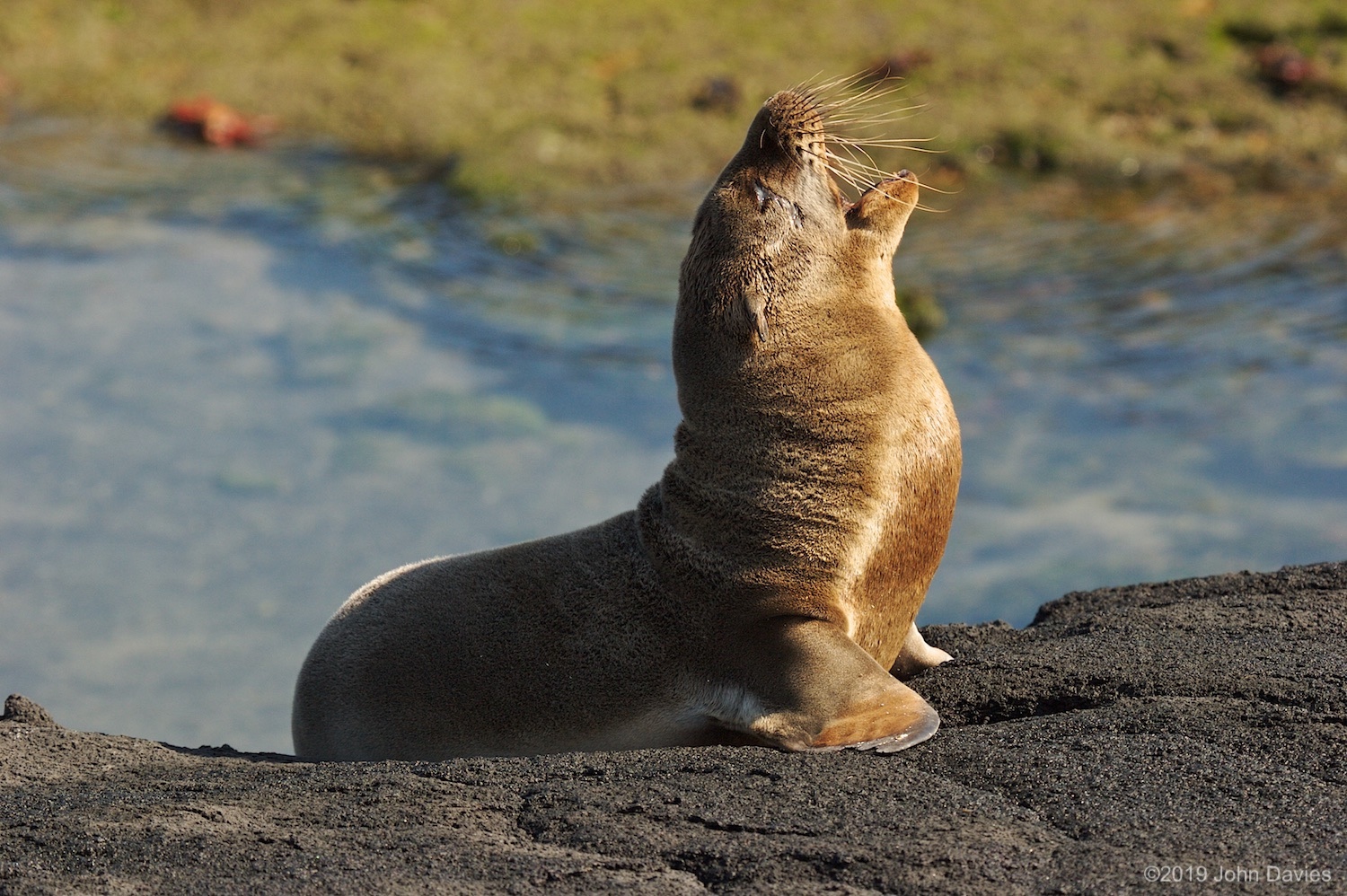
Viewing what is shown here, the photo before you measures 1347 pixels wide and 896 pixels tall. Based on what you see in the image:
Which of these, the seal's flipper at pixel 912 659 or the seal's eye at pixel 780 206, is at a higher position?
the seal's eye at pixel 780 206

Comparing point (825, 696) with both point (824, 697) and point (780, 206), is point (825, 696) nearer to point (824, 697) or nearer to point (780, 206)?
point (824, 697)

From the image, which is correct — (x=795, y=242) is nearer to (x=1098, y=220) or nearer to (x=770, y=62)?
(x=1098, y=220)

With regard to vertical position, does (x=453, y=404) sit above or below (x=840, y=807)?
above

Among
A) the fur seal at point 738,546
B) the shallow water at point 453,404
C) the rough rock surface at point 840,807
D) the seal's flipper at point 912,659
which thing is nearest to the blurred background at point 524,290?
the shallow water at point 453,404

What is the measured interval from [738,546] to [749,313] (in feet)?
2.27

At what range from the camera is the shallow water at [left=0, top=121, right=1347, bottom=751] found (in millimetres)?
8836

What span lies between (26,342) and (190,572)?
11.3ft

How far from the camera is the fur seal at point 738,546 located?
4410 millimetres

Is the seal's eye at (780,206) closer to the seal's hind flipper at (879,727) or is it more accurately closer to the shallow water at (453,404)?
the seal's hind flipper at (879,727)

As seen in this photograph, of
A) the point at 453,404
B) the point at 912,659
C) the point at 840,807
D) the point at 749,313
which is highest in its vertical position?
the point at 453,404

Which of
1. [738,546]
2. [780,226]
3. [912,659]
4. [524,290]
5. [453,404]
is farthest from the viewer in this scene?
[524,290]

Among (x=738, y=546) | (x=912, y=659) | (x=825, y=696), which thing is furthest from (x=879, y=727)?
(x=912, y=659)

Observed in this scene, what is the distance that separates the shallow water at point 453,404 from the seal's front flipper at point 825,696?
14.3 ft

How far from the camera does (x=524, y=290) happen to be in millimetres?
11984
